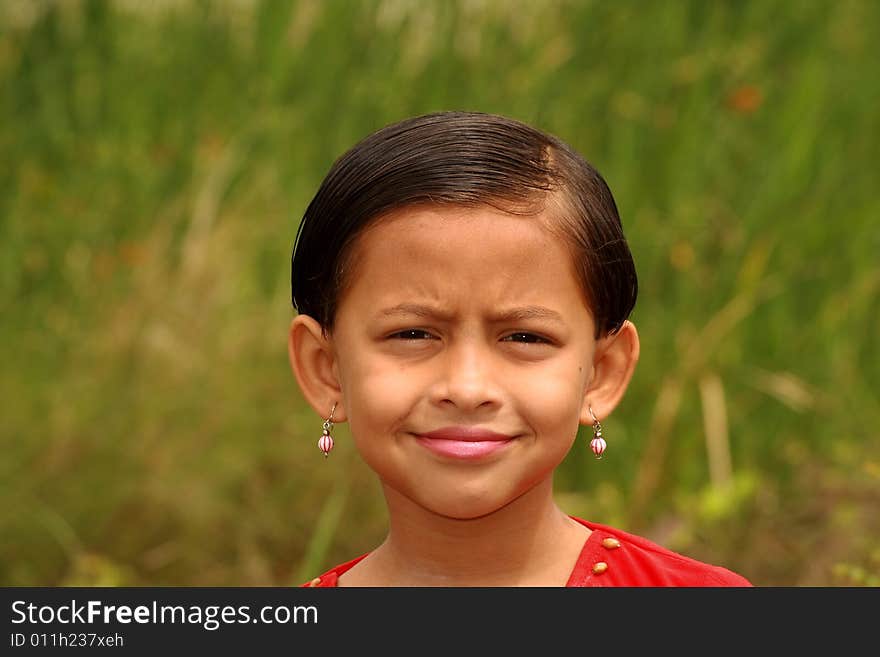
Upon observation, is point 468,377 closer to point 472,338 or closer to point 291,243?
point 472,338

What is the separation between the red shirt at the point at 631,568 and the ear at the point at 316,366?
0.45m

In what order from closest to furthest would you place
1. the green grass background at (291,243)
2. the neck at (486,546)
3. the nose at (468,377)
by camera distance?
1. the nose at (468,377)
2. the neck at (486,546)
3. the green grass background at (291,243)

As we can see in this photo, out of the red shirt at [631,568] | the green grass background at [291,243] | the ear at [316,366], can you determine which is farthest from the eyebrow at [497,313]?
the green grass background at [291,243]

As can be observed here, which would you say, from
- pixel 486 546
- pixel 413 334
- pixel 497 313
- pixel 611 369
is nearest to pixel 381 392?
pixel 413 334

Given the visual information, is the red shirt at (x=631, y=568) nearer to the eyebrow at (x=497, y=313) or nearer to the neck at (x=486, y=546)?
the neck at (x=486, y=546)

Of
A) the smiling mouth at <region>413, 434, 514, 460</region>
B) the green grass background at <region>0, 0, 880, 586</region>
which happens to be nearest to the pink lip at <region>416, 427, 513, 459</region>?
the smiling mouth at <region>413, 434, 514, 460</region>

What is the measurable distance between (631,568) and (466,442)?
15.1 inches

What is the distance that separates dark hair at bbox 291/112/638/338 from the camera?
205cm

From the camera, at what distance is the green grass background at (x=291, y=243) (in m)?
3.80

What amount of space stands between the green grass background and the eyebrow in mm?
1582

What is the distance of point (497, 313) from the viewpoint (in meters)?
2.00

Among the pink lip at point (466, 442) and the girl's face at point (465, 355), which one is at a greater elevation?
the girl's face at point (465, 355)

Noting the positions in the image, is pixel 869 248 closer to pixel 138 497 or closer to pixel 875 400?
pixel 875 400

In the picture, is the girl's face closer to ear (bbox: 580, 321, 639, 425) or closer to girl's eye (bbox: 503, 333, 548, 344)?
girl's eye (bbox: 503, 333, 548, 344)
